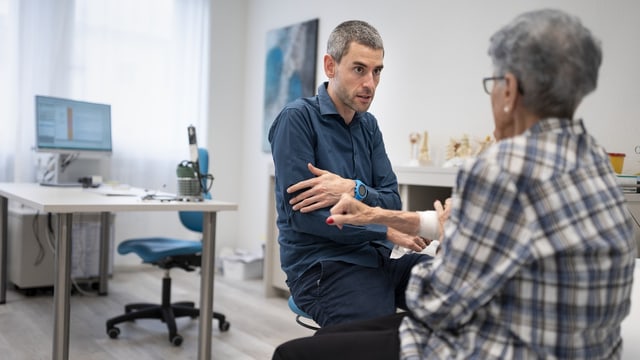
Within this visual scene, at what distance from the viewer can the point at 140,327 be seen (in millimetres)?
3463

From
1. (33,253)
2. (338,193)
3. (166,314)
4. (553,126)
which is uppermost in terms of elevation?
(553,126)

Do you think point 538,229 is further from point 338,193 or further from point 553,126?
point 338,193

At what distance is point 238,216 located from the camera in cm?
572

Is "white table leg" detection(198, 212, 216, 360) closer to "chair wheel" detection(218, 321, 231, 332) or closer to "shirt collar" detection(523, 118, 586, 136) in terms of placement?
"chair wheel" detection(218, 321, 231, 332)

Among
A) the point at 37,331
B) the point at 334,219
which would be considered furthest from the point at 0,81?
the point at 334,219

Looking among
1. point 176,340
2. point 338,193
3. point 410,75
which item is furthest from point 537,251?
point 410,75

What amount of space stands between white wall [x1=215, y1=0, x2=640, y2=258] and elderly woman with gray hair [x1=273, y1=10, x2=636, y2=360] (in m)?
2.23

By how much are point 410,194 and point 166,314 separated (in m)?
1.50

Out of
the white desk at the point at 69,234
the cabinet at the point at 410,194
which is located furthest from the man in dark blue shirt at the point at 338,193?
the cabinet at the point at 410,194

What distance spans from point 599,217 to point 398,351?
18.4 inches

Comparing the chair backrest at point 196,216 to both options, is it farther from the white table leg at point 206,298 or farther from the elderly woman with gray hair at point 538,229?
the elderly woman with gray hair at point 538,229

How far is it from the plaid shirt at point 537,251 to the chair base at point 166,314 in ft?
7.82

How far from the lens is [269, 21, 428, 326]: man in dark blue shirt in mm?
1678

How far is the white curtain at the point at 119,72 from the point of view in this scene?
14.5ft
